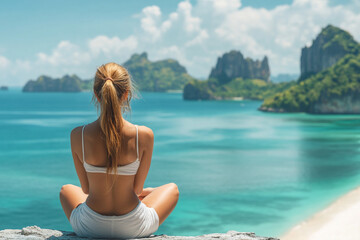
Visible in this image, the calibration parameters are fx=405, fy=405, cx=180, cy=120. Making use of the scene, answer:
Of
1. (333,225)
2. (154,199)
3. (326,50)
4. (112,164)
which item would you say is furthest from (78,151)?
(326,50)

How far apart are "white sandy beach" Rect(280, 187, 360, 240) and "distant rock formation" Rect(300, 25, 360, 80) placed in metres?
111

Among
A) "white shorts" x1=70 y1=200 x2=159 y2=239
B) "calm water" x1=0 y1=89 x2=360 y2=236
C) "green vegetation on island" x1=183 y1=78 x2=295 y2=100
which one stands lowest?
"calm water" x1=0 y1=89 x2=360 y2=236

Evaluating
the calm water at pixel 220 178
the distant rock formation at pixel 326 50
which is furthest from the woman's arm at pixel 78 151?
the distant rock formation at pixel 326 50

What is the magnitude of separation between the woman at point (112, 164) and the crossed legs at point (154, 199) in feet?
0.37

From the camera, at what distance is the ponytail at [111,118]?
11.2 feet

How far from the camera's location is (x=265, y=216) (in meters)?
15.4

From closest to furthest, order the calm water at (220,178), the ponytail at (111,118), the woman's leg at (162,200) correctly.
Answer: the ponytail at (111,118)
the woman's leg at (162,200)
the calm water at (220,178)

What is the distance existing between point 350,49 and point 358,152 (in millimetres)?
99813

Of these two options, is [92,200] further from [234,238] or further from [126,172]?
[234,238]

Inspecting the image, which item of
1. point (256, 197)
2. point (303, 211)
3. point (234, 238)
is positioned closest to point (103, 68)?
point (234, 238)

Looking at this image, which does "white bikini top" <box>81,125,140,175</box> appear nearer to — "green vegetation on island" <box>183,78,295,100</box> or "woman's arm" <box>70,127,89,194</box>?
"woman's arm" <box>70,127,89,194</box>

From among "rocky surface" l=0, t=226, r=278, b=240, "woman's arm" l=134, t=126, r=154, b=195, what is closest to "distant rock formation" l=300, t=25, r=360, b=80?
"rocky surface" l=0, t=226, r=278, b=240

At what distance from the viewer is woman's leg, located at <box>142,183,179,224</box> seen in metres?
4.08

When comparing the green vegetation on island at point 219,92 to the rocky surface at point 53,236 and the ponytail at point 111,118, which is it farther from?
the ponytail at point 111,118
